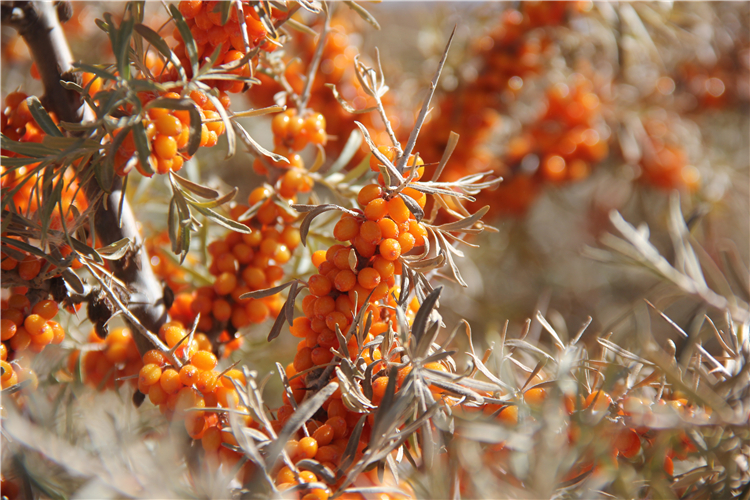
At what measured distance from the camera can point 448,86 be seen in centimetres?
86

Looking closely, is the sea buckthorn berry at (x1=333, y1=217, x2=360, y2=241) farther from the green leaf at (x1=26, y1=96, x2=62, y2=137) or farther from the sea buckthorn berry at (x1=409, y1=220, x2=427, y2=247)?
the green leaf at (x1=26, y1=96, x2=62, y2=137)

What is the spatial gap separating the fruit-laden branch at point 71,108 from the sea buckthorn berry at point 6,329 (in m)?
0.07

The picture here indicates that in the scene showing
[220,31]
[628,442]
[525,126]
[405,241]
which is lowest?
[525,126]

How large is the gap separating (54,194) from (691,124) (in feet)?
5.19

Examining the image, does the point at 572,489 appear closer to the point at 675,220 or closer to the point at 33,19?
the point at 675,220

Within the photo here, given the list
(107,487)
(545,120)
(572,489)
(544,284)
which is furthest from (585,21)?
(107,487)

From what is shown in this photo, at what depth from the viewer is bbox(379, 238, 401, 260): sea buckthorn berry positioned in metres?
0.30

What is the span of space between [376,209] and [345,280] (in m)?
0.05

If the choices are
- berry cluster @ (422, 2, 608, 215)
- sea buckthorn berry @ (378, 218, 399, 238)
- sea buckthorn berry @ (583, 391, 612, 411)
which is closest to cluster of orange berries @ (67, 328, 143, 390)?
sea buckthorn berry @ (378, 218, 399, 238)

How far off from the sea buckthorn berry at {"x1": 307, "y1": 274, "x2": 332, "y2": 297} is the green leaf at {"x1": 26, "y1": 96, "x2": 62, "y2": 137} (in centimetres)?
19

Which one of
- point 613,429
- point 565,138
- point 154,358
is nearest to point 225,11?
point 154,358

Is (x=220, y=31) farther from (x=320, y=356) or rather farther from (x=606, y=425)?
(x=606, y=425)

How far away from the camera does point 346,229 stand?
0.32 m

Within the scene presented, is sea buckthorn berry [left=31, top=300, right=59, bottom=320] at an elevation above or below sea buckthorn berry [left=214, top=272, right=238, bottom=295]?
above
